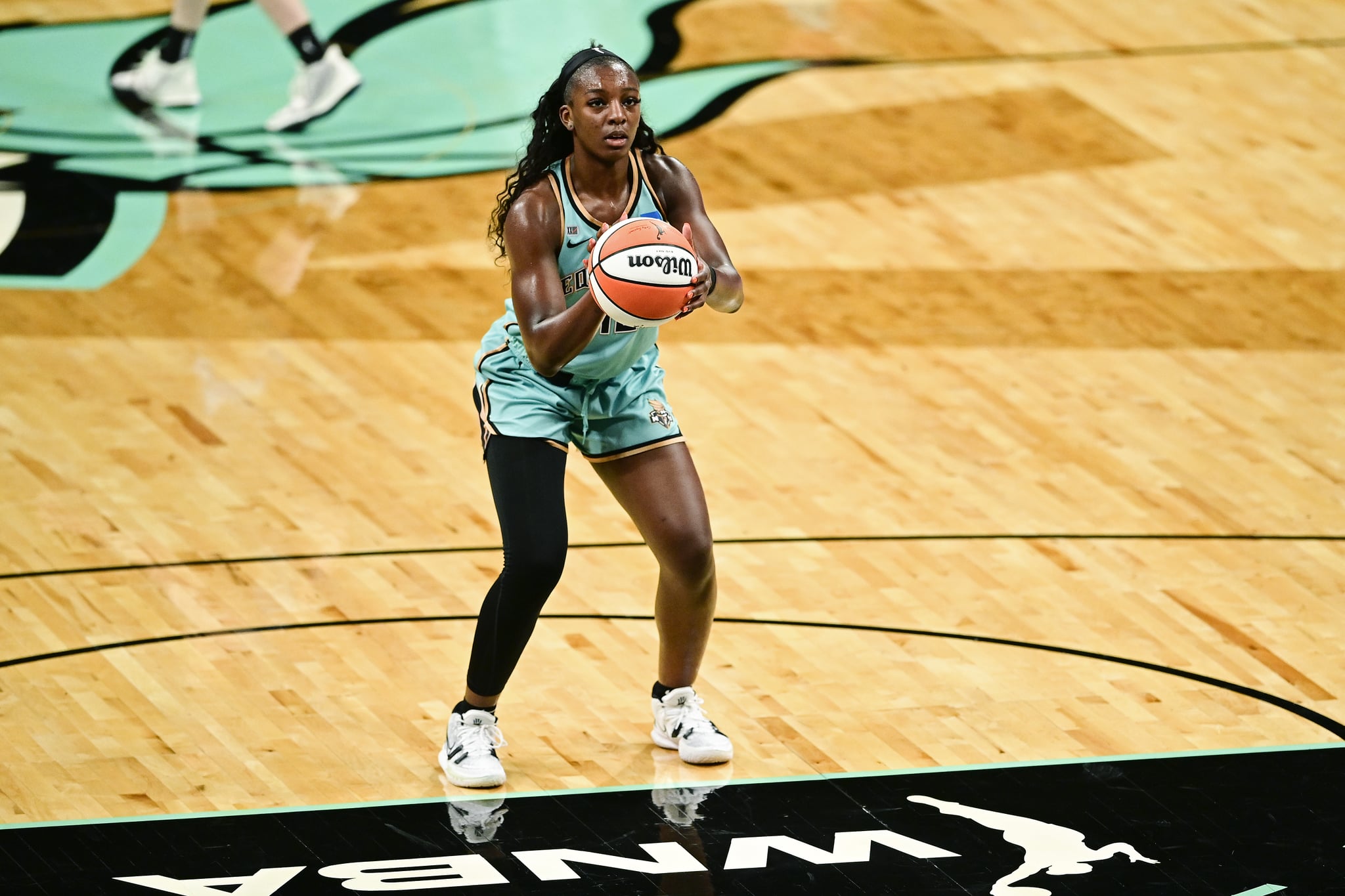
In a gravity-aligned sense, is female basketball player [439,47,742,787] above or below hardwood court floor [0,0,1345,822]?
above

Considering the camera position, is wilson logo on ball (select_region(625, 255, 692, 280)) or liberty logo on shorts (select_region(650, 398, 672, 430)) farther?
liberty logo on shorts (select_region(650, 398, 672, 430))

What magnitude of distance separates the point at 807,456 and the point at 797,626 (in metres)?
1.24

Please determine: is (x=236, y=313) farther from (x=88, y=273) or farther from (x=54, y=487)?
(x=54, y=487)

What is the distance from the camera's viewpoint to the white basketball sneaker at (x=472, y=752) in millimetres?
4805

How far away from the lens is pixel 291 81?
1007 cm

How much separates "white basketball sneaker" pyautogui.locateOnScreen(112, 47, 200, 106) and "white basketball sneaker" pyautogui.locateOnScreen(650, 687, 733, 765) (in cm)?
581

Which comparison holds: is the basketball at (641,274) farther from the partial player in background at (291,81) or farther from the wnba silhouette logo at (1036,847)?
the partial player in background at (291,81)

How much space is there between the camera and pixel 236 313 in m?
7.83

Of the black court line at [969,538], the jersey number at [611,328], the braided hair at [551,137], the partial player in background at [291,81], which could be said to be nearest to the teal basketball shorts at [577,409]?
the jersey number at [611,328]

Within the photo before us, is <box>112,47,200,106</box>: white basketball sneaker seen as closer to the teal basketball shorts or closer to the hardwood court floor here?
the hardwood court floor

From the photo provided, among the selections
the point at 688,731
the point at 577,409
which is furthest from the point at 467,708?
the point at 577,409

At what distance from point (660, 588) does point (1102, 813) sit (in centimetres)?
116

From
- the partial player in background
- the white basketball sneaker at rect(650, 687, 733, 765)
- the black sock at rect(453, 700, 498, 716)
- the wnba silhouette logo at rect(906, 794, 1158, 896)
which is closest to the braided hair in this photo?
→ the black sock at rect(453, 700, 498, 716)

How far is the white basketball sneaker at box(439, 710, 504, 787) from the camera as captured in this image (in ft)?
15.8
